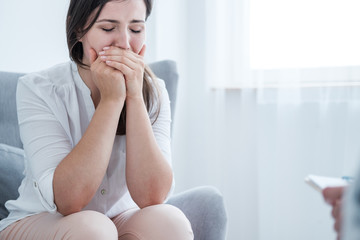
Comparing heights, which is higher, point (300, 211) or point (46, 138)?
point (46, 138)

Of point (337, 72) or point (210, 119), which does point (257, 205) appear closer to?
point (210, 119)

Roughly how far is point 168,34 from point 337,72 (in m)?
0.85

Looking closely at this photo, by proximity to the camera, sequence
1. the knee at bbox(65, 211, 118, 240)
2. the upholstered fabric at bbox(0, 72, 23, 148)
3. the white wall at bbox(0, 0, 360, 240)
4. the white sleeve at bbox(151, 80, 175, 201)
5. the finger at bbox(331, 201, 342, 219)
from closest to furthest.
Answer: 1. the finger at bbox(331, 201, 342, 219)
2. the knee at bbox(65, 211, 118, 240)
3. the white sleeve at bbox(151, 80, 175, 201)
4. the upholstered fabric at bbox(0, 72, 23, 148)
5. the white wall at bbox(0, 0, 360, 240)

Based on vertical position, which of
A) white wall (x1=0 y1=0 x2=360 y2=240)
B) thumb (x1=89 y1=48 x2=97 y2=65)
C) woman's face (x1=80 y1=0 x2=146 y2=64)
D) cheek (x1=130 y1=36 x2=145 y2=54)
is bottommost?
white wall (x1=0 y1=0 x2=360 y2=240)

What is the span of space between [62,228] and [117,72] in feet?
Answer: 1.41

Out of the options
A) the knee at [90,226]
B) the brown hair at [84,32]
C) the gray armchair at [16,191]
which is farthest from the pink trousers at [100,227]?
the brown hair at [84,32]

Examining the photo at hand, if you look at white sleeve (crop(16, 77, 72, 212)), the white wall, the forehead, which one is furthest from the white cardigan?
the white wall

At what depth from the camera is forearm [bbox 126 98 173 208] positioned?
1040 millimetres

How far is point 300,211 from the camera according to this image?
1.87 m

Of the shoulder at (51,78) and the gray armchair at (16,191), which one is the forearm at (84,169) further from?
the gray armchair at (16,191)

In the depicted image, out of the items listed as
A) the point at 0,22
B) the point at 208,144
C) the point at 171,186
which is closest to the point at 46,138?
the point at 171,186

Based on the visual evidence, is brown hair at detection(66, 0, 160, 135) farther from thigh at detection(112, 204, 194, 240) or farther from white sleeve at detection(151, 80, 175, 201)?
thigh at detection(112, 204, 194, 240)

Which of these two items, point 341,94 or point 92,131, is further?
point 341,94

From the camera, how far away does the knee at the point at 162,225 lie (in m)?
0.92
